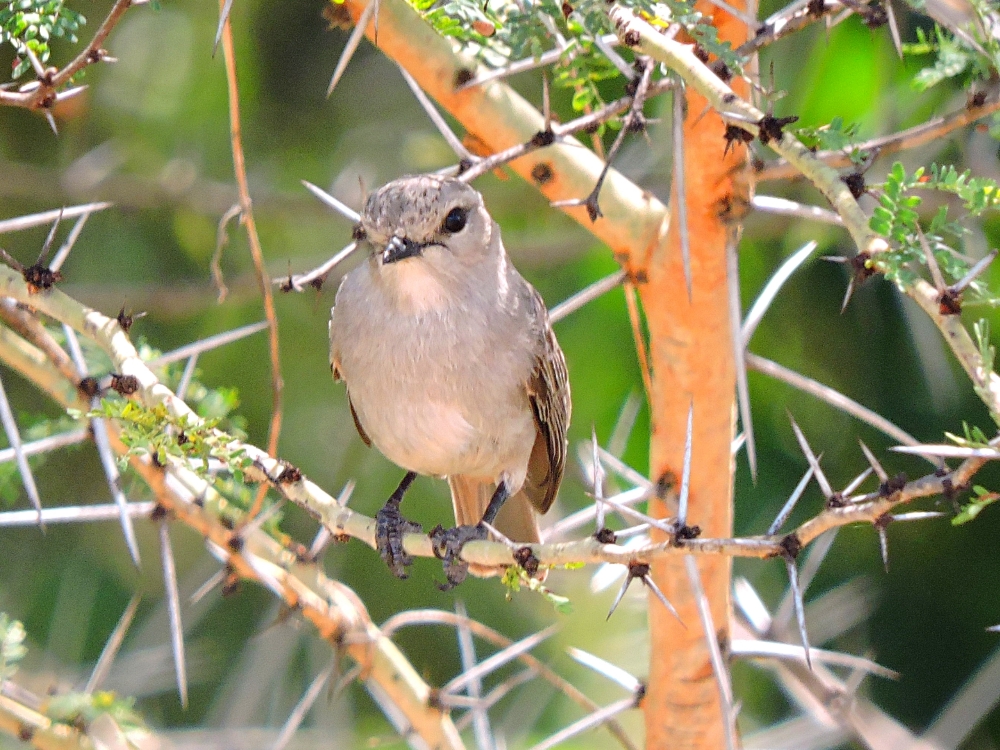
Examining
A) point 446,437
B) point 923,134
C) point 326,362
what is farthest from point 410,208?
point 326,362

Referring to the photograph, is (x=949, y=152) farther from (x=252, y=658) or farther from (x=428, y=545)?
(x=252, y=658)

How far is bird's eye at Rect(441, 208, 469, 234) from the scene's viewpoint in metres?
3.90

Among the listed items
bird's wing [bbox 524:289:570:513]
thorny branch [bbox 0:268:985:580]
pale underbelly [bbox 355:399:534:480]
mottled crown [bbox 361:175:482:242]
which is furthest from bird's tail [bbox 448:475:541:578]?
thorny branch [bbox 0:268:985:580]

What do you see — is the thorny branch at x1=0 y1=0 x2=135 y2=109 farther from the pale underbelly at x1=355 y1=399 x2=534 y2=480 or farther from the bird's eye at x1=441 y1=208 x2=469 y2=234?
the pale underbelly at x1=355 y1=399 x2=534 y2=480

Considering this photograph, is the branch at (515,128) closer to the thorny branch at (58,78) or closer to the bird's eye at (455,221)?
the bird's eye at (455,221)

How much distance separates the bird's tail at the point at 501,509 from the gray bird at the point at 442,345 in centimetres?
46

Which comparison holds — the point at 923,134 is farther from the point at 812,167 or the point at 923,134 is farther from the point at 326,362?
the point at 326,362

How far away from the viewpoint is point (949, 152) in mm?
5359

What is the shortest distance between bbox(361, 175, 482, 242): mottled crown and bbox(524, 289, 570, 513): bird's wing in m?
0.51

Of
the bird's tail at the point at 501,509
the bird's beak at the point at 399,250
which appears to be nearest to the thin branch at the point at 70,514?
the bird's beak at the point at 399,250

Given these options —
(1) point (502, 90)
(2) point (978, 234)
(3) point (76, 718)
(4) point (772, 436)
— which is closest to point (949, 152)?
(2) point (978, 234)

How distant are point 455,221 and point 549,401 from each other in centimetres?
71

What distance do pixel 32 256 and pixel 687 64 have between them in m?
4.44

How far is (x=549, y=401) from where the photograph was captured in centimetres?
412
